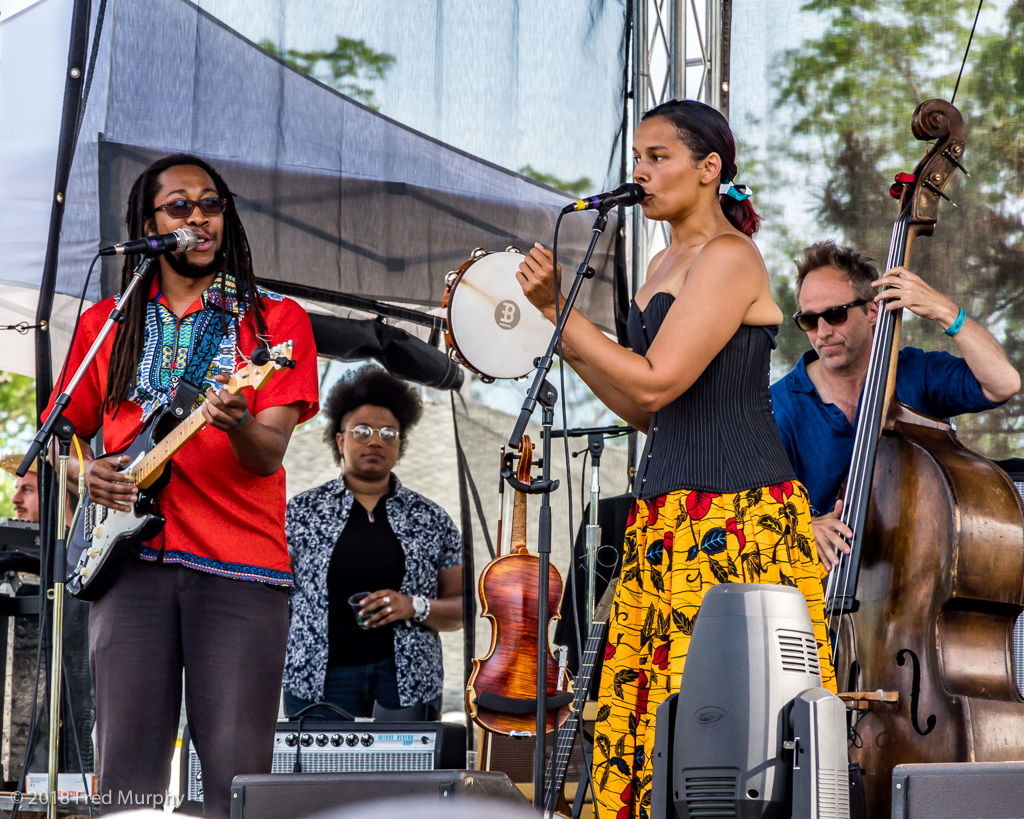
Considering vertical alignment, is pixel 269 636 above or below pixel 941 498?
below

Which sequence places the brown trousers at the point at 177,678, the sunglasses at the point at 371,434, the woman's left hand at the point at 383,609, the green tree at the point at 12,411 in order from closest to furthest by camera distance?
the brown trousers at the point at 177,678 → the woman's left hand at the point at 383,609 → the sunglasses at the point at 371,434 → the green tree at the point at 12,411

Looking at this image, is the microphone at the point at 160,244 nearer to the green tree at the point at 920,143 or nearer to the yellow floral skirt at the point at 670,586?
the yellow floral skirt at the point at 670,586

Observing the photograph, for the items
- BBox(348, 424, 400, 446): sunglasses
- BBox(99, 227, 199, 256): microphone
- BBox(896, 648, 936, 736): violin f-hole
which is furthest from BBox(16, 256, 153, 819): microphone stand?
BBox(896, 648, 936, 736): violin f-hole

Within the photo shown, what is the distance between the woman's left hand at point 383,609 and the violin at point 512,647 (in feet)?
1.26

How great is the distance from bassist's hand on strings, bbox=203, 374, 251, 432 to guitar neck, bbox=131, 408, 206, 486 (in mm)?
89

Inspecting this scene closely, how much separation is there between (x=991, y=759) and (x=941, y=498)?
63 centimetres

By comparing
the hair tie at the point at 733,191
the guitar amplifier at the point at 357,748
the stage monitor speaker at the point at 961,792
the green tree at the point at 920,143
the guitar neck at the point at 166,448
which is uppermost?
the green tree at the point at 920,143

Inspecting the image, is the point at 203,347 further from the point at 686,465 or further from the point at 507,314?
the point at 686,465

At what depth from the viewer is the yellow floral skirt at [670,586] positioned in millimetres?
2043

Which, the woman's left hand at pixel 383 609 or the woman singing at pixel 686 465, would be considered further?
the woman's left hand at pixel 383 609

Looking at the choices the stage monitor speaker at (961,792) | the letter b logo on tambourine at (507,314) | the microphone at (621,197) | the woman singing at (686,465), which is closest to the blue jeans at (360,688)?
the letter b logo on tambourine at (507,314)

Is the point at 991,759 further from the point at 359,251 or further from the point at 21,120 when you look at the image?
the point at 21,120

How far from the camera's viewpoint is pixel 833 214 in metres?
4.18

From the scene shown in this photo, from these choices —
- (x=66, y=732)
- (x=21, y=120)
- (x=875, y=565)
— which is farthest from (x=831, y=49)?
(x=66, y=732)
